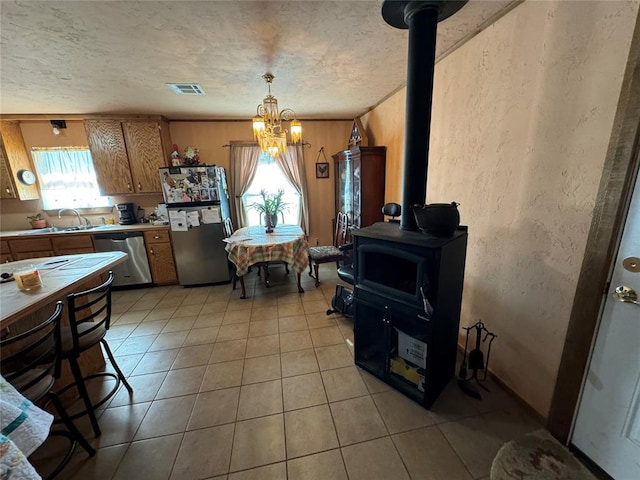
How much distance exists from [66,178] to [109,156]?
90 cm

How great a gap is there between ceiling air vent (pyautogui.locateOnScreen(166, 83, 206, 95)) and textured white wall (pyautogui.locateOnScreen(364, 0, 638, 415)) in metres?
2.43

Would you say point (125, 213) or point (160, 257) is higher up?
point (125, 213)

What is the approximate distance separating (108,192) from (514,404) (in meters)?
5.18

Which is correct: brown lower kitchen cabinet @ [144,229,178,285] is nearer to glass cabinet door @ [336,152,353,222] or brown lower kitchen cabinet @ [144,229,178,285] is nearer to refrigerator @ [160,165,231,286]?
refrigerator @ [160,165,231,286]

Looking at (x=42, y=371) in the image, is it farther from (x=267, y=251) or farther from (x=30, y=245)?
(x=30, y=245)

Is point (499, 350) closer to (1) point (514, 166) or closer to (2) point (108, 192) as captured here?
(1) point (514, 166)

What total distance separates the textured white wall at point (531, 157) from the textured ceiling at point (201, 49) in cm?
33

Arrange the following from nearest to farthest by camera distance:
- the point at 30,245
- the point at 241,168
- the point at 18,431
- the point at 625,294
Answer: the point at 18,431, the point at 625,294, the point at 30,245, the point at 241,168

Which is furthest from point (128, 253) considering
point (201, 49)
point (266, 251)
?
point (201, 49)

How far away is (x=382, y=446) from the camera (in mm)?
1392

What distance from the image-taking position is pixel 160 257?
11.9 feet

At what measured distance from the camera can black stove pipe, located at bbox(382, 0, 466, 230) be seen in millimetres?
1389

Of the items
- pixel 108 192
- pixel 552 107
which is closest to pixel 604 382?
pixel 552 107

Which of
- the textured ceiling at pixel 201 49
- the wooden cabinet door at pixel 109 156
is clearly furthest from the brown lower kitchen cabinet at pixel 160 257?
the textured ceiling at pixel 201 49
